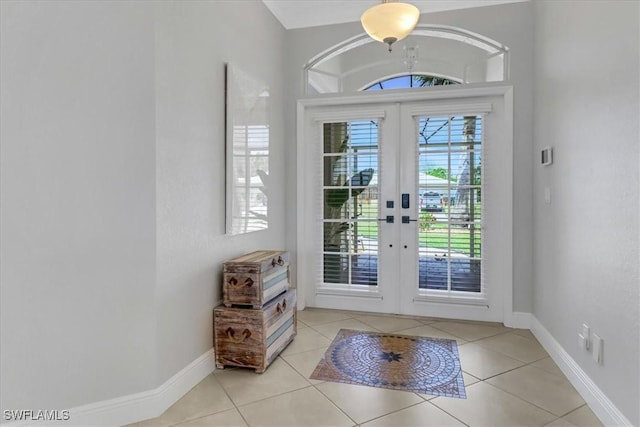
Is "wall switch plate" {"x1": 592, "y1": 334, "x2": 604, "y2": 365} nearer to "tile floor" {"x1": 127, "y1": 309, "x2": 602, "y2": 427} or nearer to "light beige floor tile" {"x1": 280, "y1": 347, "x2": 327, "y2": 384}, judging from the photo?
"tile floor" {"x1": 127, "y1": 309, "x2": 602, "y2": 427}

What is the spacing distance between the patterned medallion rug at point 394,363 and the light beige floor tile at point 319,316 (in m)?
0.35

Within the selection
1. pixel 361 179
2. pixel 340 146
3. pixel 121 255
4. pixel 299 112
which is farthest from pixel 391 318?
pixel 121 255

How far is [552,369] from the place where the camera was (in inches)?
98.3

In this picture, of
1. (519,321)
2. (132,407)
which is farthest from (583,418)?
(132,407)

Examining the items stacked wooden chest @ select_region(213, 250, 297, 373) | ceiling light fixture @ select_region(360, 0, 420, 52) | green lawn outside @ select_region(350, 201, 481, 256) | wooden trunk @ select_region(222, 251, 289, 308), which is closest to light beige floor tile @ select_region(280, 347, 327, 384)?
stacked wooden chest @ select_region(213, 250, 297, 373)

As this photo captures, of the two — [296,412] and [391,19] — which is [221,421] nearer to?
[296,412]

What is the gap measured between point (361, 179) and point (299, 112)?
940 millimetres

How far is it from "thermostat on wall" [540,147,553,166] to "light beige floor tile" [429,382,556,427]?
1.66 meters

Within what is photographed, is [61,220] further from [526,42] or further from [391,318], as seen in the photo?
[526,42]

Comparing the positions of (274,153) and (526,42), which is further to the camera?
(274,153)

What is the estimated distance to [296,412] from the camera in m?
2.01

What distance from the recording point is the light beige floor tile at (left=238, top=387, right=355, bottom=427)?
1915 mm

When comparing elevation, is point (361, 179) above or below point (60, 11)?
below

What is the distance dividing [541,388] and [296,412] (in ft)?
4.86
